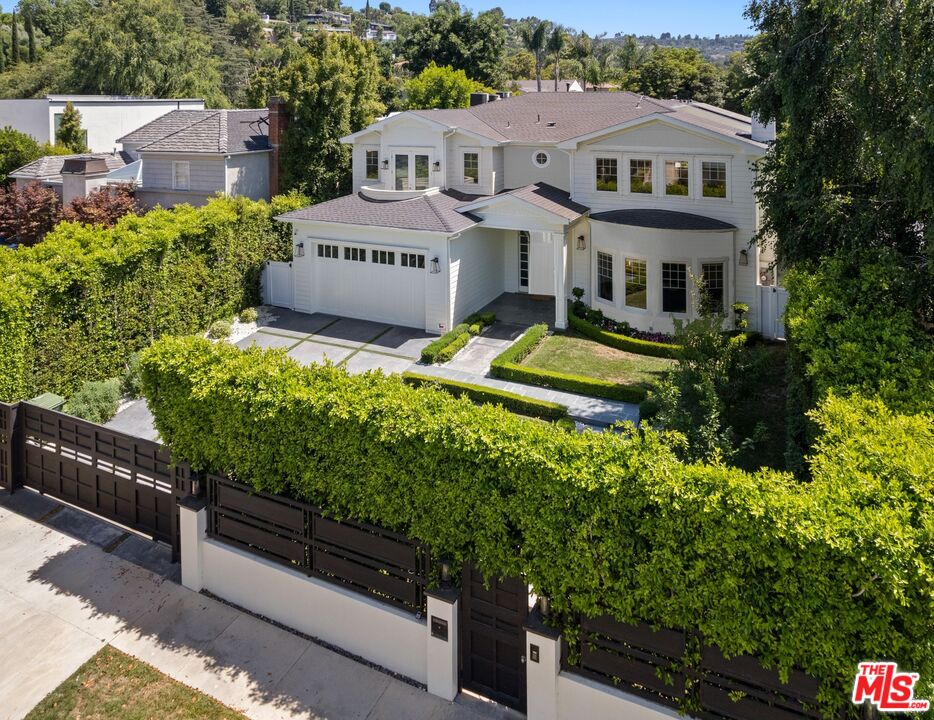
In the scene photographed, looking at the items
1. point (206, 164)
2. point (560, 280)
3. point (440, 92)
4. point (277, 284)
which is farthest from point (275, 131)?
point (560, 280)

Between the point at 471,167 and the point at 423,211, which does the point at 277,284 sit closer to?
the point at 423,211

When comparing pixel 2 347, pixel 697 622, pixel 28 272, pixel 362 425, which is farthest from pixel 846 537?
pixel 28 272

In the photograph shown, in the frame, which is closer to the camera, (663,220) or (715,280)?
(663,220)

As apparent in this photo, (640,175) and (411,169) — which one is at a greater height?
(411,169)

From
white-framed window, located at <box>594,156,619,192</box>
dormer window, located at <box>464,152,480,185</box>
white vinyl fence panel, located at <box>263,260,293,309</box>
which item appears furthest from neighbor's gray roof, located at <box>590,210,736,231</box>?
white vinyl fence panel, located at <box>263,260,293,309</box>

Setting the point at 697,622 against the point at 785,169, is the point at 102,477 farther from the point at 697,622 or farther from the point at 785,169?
the point at 785,169

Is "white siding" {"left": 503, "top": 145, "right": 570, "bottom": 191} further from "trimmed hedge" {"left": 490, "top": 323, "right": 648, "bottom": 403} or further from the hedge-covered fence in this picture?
the hedge-covered fence

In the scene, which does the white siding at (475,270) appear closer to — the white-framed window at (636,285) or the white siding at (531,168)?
the white siding at (531,168)
